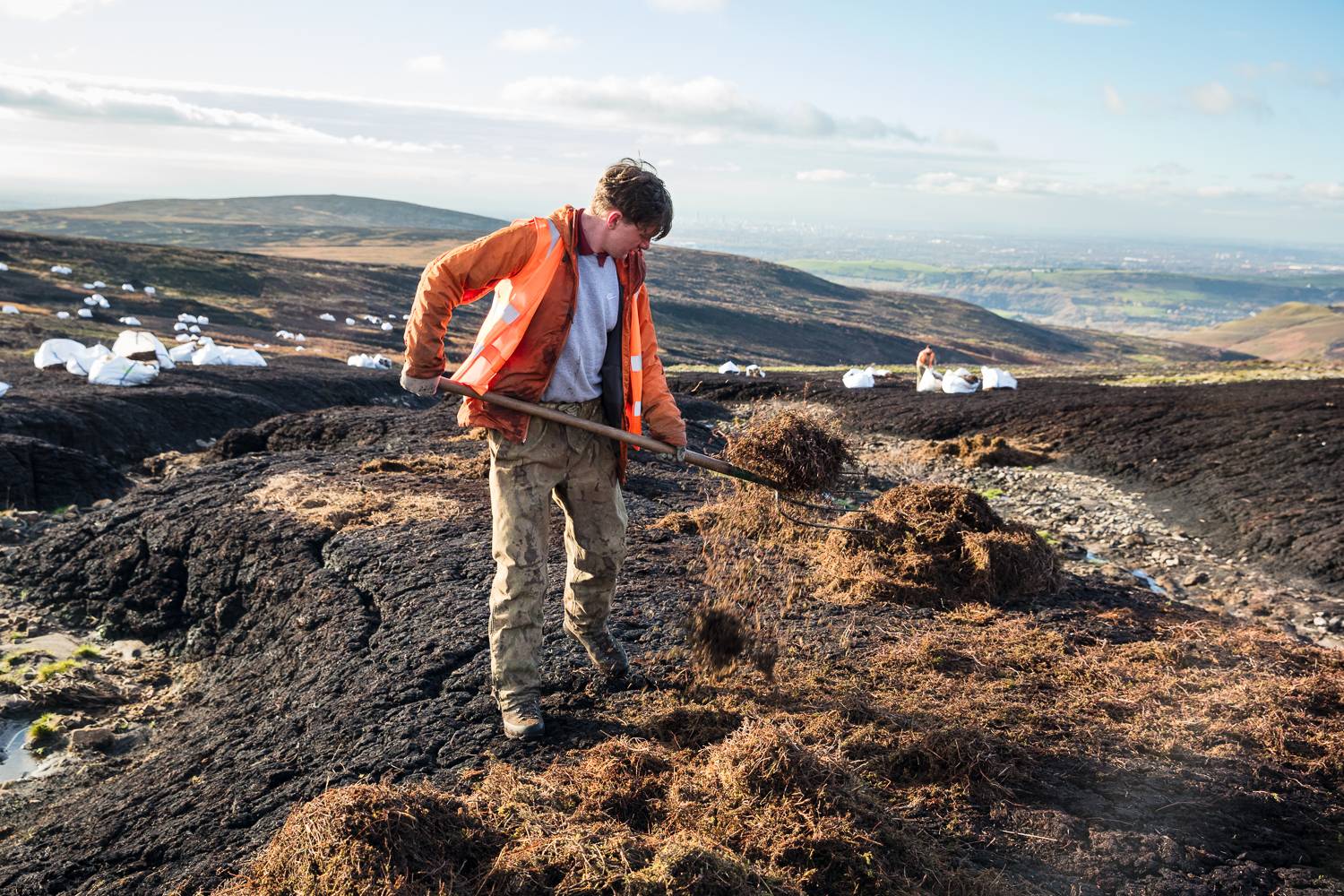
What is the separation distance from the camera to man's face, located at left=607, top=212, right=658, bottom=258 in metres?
3.79

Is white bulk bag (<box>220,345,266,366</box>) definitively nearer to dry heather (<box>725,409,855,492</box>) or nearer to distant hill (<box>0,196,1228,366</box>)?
dry heather (<box>725,409,855,492</box>)

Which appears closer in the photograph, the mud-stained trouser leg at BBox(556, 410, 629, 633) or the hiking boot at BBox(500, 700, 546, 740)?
the hiking boot at BBox(500, 700, 546, 740)

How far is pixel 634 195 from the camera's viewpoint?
3.73m

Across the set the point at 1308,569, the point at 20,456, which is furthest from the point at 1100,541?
the point at 20,456

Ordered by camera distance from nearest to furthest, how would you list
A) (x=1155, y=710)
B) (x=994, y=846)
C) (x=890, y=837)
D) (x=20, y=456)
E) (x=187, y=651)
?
(x=890, y=837), (x=994, y=846), (x=1155, y=710), (x=187, y=651), (x=20, y=456)

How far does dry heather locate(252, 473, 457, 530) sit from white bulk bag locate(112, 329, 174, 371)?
10925mm

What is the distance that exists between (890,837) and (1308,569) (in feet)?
24.6

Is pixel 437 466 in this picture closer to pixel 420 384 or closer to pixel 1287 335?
pixel 420 384

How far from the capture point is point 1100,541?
32.2 ft

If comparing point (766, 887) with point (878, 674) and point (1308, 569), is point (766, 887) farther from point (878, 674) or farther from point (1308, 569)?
point (1308, 569)

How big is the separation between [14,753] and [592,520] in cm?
376

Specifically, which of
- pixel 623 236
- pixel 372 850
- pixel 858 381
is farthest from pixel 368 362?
pixel 372 850

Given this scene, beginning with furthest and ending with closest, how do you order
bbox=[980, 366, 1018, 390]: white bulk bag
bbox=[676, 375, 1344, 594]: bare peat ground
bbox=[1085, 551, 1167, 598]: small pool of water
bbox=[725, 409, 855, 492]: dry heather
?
bbox=[980, 366, 1018, 390]: white bulk bag < bbox=[676, 375, 1344, 594]: bare peat ground < bbox=[1085, 551, 1167, 598]: small pool of water < bbox=[725, 409, 855, 492]: dry heather

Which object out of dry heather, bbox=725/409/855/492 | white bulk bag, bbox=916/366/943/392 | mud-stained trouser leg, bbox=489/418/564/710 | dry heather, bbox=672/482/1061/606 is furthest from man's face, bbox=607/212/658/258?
white bulk bag, bbox=916/366/943/392
